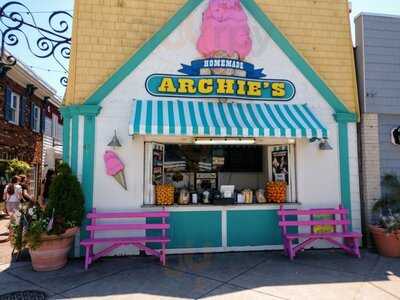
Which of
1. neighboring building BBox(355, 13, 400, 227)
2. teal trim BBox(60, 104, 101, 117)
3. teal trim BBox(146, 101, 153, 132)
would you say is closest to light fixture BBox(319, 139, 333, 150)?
neighboring building BBox(355, 13, 400, 227)

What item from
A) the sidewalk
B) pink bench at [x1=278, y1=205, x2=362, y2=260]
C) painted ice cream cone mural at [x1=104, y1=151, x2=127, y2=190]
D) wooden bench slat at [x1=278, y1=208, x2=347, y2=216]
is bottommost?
the sidewalk

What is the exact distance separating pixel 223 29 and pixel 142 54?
1981 millimetres

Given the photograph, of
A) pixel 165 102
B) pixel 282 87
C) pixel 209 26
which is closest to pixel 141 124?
pixel 165 102

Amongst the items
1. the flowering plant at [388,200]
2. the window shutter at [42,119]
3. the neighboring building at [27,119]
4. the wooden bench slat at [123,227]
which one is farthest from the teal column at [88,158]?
the window shutter at [42,119]

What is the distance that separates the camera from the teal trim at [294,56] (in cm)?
749

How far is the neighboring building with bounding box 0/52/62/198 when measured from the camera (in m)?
12.8

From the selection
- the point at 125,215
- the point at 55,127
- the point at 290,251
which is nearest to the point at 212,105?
the point at 125,215

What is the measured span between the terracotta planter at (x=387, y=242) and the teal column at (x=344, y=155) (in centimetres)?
70

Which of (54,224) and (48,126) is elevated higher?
(48,126)

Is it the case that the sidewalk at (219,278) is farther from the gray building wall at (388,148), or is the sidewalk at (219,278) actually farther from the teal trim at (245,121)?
the teal trim at (245,121)

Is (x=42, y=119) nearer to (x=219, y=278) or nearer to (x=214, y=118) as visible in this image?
(x=214, y=118)

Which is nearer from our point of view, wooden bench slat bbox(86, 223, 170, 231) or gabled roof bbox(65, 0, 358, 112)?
wooden bench slat bbox(86, 223, 170, 231)

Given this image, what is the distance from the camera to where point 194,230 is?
22.7 ft

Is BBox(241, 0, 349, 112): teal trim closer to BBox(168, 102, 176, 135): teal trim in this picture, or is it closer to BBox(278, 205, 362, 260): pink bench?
BBox(278, 205, 362, 260): pink bench
